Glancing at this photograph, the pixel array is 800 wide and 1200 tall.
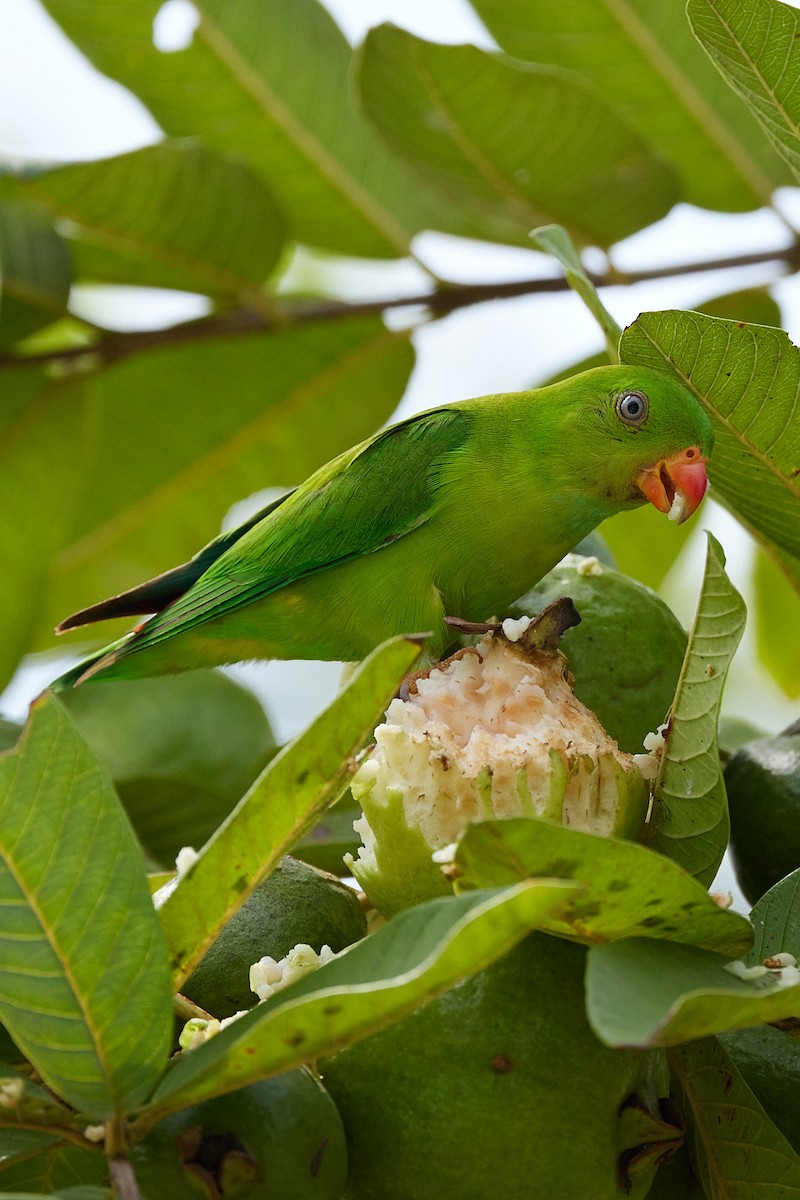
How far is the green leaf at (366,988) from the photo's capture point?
35.9 inches

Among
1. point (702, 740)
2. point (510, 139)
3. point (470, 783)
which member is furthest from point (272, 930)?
point (510, 139)

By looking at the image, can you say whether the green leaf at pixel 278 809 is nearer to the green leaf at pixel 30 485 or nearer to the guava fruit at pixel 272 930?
the guava fruit at pixel 272 930

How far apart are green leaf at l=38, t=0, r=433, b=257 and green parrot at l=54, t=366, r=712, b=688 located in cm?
86

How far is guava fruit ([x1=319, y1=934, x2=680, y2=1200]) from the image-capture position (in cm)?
119

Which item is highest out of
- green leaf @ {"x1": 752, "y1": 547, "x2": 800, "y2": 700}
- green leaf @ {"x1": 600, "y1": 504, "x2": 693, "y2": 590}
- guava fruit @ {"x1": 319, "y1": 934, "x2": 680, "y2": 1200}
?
guava fruit @ {"x1": 319, "y1": 934, "x2": 680, "y2": 1200}

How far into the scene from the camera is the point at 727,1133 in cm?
129

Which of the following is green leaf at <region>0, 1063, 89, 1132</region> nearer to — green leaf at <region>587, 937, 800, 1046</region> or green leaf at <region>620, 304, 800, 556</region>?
green leaf at <region>587, 937, 800, 1046</region>

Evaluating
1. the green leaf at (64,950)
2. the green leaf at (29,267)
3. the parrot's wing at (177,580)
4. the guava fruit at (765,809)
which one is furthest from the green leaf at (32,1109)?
the green leaf at (29,267)

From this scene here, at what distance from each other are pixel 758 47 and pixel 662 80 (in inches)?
48.2

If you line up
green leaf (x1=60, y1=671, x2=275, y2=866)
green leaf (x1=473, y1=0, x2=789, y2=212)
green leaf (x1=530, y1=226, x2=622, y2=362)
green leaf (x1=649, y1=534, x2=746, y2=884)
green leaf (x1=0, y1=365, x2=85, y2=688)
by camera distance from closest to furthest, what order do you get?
green leaf (x1=649, y1=534, x2=746, y2=884)
green leaf (x1=530, y1=226, x2=622, y2=362)
green leaf (x1=60, y1=671, x2=275, y2=866)
green leaf (x1=473, y1=0, x2=789, y2=212)
green leaf (x1=0, y1=365, x2=85, y2=688)

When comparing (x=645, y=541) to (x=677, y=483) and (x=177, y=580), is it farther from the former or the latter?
(x=177, y=580)

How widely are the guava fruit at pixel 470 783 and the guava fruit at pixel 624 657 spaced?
0.19 meters

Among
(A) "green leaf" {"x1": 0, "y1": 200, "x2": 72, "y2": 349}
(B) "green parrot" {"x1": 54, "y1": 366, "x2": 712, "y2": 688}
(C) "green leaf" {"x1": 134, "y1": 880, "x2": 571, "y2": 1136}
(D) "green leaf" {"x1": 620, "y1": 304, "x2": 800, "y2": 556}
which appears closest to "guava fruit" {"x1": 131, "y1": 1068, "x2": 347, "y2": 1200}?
(C) "green leaf" {"x1": 134, "y1": 880, "x2": 571, "y2": 1136}

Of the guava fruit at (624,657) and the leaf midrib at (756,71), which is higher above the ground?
the leaf midrib at (756,71)
